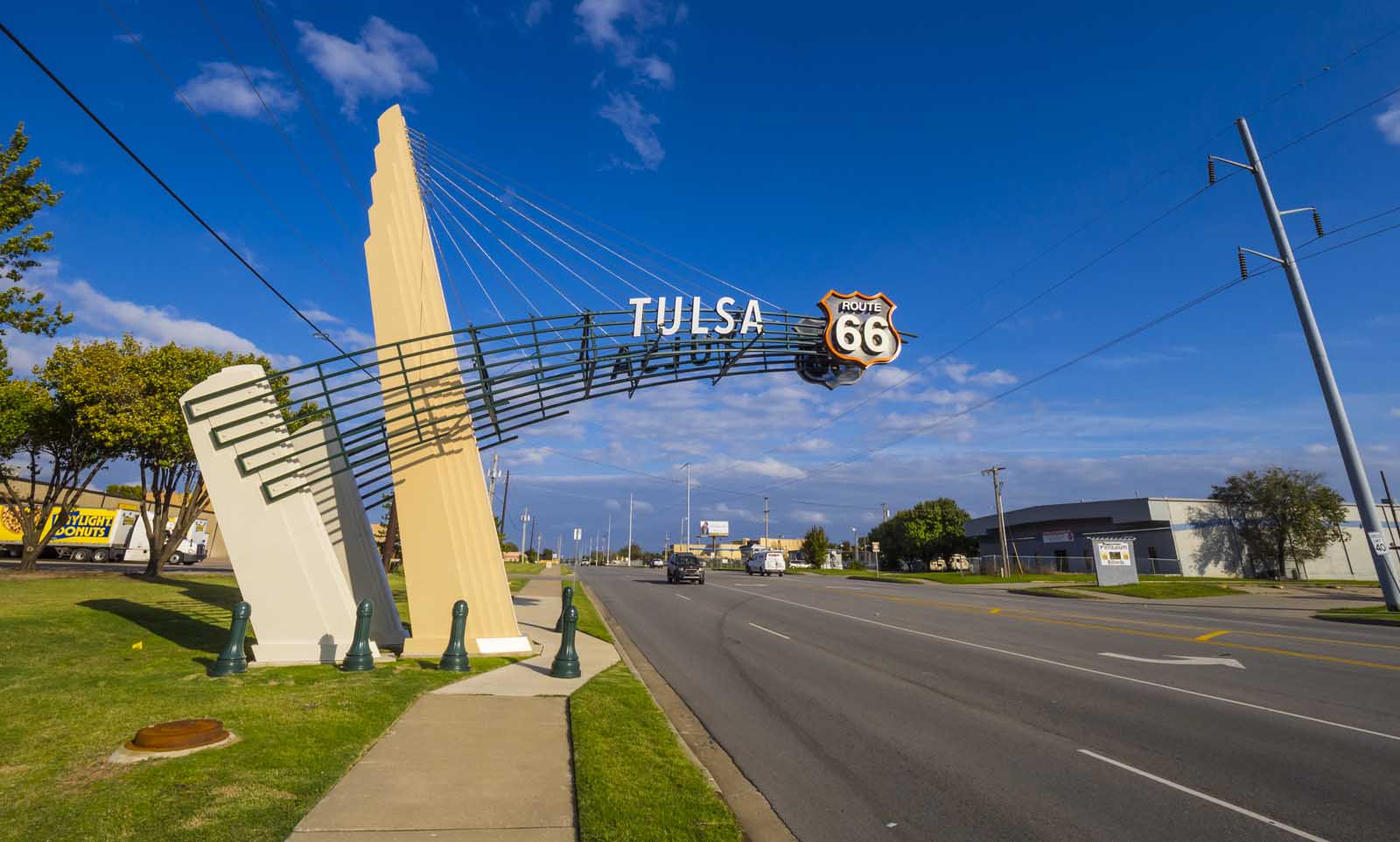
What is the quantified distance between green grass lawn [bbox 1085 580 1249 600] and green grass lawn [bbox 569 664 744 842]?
30.7 meters

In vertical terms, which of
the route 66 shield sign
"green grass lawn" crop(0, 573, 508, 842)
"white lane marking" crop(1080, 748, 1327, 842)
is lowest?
"white lane marking" crop(1080, 748, 1327, 842)

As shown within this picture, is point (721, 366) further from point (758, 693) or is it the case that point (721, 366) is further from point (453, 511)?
point (758, 693)

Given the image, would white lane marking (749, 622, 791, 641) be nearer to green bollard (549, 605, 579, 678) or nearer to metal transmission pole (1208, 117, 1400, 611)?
green bollard (549, 605, 579, 678)

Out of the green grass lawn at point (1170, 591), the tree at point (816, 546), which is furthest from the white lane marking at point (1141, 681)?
the tree at point (816, 546)

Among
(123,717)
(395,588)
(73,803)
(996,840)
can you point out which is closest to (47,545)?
(395,588)

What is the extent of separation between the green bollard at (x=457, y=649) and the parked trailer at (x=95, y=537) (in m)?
38.9

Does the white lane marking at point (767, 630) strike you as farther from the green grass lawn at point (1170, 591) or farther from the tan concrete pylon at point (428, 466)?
the green grass lawn at point (1170, 591)

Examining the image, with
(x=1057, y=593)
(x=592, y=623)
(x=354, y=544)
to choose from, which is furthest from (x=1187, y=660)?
(x=1057, y=593)

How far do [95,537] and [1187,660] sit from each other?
5284 centimetres

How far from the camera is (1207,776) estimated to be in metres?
5.89

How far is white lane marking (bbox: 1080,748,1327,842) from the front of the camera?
4750 mm

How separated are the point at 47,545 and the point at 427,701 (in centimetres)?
4674

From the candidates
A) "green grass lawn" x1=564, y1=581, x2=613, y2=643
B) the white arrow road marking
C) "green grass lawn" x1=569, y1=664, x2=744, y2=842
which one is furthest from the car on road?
"green grass lawn" x1=569, y1=664, x2=744, y2=842

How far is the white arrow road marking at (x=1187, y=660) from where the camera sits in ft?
37.8
